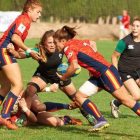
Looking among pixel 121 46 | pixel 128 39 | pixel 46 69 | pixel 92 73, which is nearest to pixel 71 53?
pixel 92 73

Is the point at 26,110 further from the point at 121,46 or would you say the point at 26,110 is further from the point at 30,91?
the point at 121,46

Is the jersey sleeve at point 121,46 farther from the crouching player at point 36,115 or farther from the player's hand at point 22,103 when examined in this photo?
the player's hand at point 22,103

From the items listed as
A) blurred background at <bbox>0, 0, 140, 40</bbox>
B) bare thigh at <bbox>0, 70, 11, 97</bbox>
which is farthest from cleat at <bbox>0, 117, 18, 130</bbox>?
blurred background at <bbox>0, 0, 140, 40</bbox>

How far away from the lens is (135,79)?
8672 millimetres

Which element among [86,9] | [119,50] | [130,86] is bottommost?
[86,9]

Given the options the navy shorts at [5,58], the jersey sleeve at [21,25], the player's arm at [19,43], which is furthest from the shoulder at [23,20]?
the navy shorts at [5,58]

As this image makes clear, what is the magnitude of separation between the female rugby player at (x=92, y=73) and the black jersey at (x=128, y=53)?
6.32ft

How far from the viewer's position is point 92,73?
660 centimetres

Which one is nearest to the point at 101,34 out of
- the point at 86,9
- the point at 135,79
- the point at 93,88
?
the point at 86,9

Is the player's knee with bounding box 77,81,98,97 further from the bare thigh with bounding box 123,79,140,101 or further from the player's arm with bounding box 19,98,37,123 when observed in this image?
the bare thigh with bounding box 123,79,140,101

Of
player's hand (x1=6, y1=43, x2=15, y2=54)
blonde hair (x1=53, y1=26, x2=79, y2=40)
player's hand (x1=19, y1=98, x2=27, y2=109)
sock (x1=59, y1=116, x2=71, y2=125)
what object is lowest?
sock (x1=59, y1=116, x2=71, y2=125)

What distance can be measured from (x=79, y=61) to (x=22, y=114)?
5.05ft

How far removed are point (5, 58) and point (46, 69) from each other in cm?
94

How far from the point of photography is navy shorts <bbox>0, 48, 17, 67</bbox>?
7.10 m
